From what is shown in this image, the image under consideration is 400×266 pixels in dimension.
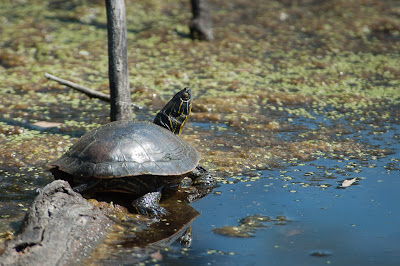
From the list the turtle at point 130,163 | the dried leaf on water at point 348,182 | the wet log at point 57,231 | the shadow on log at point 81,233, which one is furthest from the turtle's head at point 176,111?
the dried leaf on water at point 348,182

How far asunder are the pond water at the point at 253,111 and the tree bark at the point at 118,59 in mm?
621

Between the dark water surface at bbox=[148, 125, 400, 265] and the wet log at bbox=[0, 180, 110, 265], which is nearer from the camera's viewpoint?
the wet log at bbox=[0, 180, 110, 265]

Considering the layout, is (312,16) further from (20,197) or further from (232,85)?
(20,197)

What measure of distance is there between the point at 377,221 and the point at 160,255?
1.69m

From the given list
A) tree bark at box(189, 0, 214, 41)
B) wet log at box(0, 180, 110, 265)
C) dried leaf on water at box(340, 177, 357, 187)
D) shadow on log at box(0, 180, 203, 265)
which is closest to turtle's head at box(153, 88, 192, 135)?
shadow on log at box(0, 180, 203, 265)

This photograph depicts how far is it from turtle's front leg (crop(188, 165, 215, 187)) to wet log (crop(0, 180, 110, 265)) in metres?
1.03

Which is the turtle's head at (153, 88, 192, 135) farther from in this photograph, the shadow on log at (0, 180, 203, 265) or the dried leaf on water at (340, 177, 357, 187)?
the dried leaf on water at (340, 177, 357, 187)

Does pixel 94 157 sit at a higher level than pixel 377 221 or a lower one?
higher

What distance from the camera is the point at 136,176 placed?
3.81 m

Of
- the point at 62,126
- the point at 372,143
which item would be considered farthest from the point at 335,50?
the point at 62,126

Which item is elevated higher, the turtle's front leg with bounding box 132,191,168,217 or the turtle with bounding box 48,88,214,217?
the turtle with bounding box 48,88,214,217

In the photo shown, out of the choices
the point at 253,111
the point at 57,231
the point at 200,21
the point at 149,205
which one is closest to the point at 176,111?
the point at 149,205

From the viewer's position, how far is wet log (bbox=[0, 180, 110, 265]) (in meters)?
2.98

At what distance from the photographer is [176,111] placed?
4645 mm
